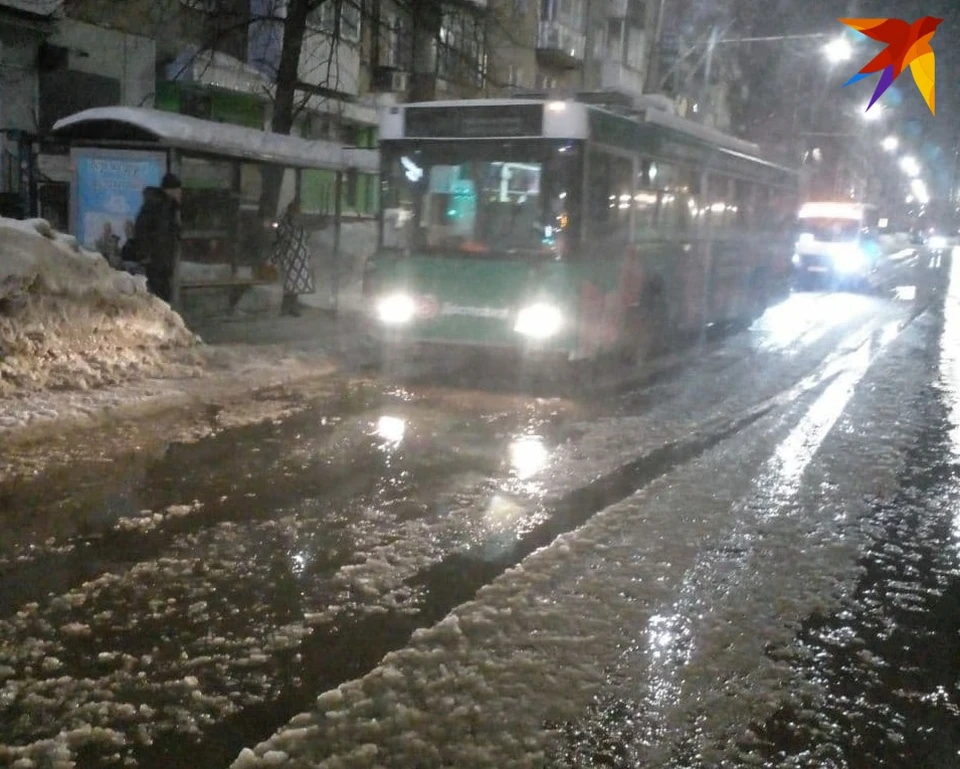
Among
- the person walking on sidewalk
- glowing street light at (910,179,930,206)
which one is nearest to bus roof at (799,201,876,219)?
the person walking on sidewalk

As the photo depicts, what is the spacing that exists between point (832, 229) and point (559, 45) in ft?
51.0

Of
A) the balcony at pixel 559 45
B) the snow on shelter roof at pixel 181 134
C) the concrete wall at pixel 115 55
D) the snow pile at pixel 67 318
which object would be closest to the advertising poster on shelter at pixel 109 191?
the snow on shelter roof at pixel 181 134

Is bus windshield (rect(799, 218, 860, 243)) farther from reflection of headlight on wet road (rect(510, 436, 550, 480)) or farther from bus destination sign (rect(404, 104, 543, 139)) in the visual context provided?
reflection of headlight on wet road (rect(510, 436, 550, 480))

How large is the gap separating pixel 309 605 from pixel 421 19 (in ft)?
57.8

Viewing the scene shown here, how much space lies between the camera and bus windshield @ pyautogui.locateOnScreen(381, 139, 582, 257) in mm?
11656

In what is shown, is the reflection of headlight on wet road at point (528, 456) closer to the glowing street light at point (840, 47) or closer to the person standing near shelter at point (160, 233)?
the person standing near shelter at point (160, 233)

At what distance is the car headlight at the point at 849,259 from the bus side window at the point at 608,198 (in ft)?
68.4

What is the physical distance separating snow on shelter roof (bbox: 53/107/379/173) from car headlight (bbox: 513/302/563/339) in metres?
4.16

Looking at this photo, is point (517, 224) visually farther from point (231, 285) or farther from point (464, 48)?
point (464, 48)

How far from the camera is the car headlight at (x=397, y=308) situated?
12.5m

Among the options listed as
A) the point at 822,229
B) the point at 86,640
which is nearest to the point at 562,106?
the point at 86,640

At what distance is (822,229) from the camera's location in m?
32.7

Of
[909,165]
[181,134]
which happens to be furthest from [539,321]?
[909,165]

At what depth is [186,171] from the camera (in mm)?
16938
